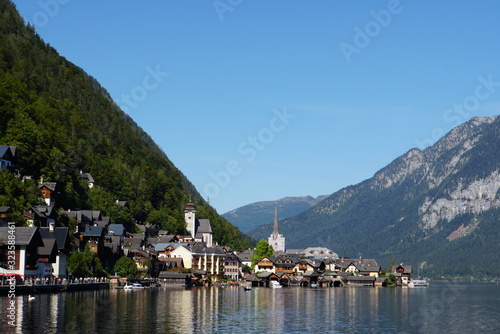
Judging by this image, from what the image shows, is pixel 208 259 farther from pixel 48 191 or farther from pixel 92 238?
pixel 48 191

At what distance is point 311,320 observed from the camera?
7838 cm

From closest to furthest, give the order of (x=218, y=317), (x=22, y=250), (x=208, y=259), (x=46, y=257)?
(x=218, y=317) < (x=22, y=250) < (x=46, y=257) < (x=208, y=259)

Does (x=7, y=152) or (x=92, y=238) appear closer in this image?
(x=7, y=152)

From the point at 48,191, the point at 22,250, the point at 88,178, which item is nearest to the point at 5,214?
the point at 22,250

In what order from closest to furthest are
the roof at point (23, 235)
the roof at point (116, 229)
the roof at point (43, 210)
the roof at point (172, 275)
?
the roof at point (23, 235)
the roof at point (43, 210)
the roof at point (172, 275)
the roof at point (116, 229)

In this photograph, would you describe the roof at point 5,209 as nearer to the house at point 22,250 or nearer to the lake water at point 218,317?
the house at point 22,250

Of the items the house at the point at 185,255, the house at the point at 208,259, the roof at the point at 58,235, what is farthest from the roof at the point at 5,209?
the house at the point at 208,259

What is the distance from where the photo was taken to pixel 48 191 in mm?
140750

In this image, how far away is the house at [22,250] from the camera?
98500 mm

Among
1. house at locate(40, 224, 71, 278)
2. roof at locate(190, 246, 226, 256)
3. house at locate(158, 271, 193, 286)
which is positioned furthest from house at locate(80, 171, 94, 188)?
house at locate(40, 224, 71, 278)

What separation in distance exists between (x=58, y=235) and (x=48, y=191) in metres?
26.0

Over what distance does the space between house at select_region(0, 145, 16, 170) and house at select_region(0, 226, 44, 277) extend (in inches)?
1201

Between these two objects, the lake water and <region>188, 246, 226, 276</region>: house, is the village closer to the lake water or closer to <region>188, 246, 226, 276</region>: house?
<region>188, 246, 226, 276</region>: house

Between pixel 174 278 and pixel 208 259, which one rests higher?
pixel 208 259
